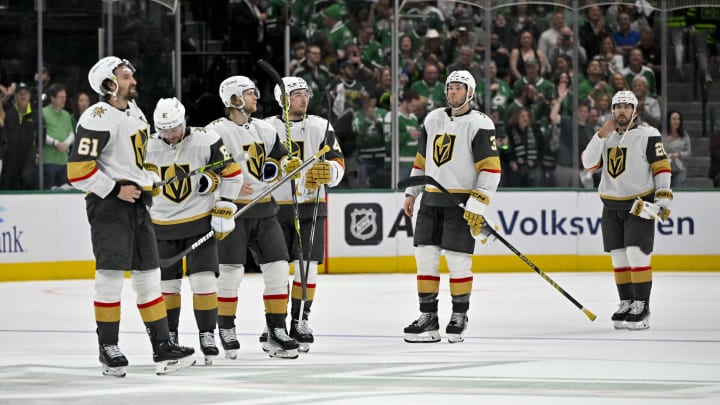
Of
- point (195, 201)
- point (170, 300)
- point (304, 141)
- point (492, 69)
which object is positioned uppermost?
point (492, 69)

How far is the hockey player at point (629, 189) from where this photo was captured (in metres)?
9.26

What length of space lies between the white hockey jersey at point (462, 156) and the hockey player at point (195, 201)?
1609mm

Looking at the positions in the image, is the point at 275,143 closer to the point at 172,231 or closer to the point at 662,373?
the point at 172,231

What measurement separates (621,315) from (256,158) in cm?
285

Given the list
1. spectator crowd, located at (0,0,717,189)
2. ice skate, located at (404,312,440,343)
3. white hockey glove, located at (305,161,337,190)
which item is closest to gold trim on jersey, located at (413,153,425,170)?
white hockey glove, located at (305,161,337,190)

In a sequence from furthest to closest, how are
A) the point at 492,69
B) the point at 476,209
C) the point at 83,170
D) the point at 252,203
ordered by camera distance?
the point at 492,69, the point at 476,209, the point at 252,203, the point at 83,170

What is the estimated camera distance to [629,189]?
934cm

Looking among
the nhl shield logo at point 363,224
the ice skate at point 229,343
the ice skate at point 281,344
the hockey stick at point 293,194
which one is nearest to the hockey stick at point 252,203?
the hockey stick at point 293,194

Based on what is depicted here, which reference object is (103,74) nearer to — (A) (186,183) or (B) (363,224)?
(A) (186,183)

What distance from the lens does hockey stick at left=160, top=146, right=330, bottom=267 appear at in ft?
23.4

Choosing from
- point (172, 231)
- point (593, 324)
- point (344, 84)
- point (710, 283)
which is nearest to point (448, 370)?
point (172, 231)

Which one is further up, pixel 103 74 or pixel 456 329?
pixel 103 74

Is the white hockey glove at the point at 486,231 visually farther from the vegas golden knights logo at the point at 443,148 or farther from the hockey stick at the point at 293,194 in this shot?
the hockey stick at the point at 293,194

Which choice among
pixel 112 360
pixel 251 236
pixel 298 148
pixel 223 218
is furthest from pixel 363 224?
pixel 112 360
